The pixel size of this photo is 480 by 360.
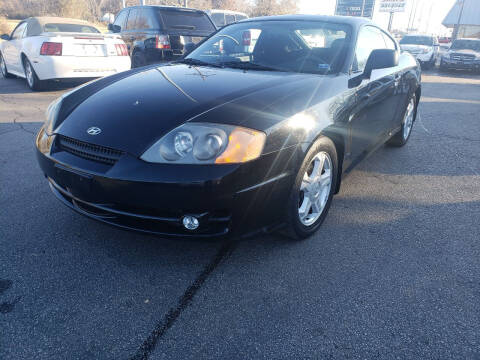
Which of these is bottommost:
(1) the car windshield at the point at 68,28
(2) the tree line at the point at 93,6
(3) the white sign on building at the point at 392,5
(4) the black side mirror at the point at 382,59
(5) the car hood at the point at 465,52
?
(5) the car hood at the point at 465,52

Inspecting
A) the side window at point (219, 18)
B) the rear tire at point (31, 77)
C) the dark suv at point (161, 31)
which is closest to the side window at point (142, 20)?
the dark suv at point (161, 31)

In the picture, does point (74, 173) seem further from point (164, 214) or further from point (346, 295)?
point (346, 295)

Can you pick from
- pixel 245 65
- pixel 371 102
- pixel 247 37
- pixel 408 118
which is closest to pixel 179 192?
pixel 245 65

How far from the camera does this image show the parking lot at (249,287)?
1.63 metres

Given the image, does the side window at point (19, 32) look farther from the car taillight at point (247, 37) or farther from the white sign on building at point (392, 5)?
the white sign on building at point (392, 5)

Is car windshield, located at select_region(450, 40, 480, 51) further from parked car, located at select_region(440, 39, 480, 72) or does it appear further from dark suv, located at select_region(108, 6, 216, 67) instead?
dark suv, located at select_region(108, 6, 216, 67)

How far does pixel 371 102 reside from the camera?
9.82 ft

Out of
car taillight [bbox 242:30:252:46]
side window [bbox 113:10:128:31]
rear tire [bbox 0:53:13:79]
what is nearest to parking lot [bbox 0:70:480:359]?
car taillight [bbox 242:30:252:46]

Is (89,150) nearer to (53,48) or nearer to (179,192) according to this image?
(179,192)

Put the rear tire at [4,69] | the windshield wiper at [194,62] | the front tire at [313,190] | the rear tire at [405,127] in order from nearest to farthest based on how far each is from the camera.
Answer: the front tire at [313,190] < the windshield wiper at [194,62] < the rear tire at [405,127] < the rear tire at [4,69]

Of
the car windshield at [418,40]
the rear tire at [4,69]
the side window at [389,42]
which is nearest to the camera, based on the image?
the side window at [389,42]

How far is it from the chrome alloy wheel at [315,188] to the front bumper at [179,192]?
1.02 ft

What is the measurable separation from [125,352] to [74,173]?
0.98 metres

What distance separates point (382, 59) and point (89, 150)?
88.6 inches
